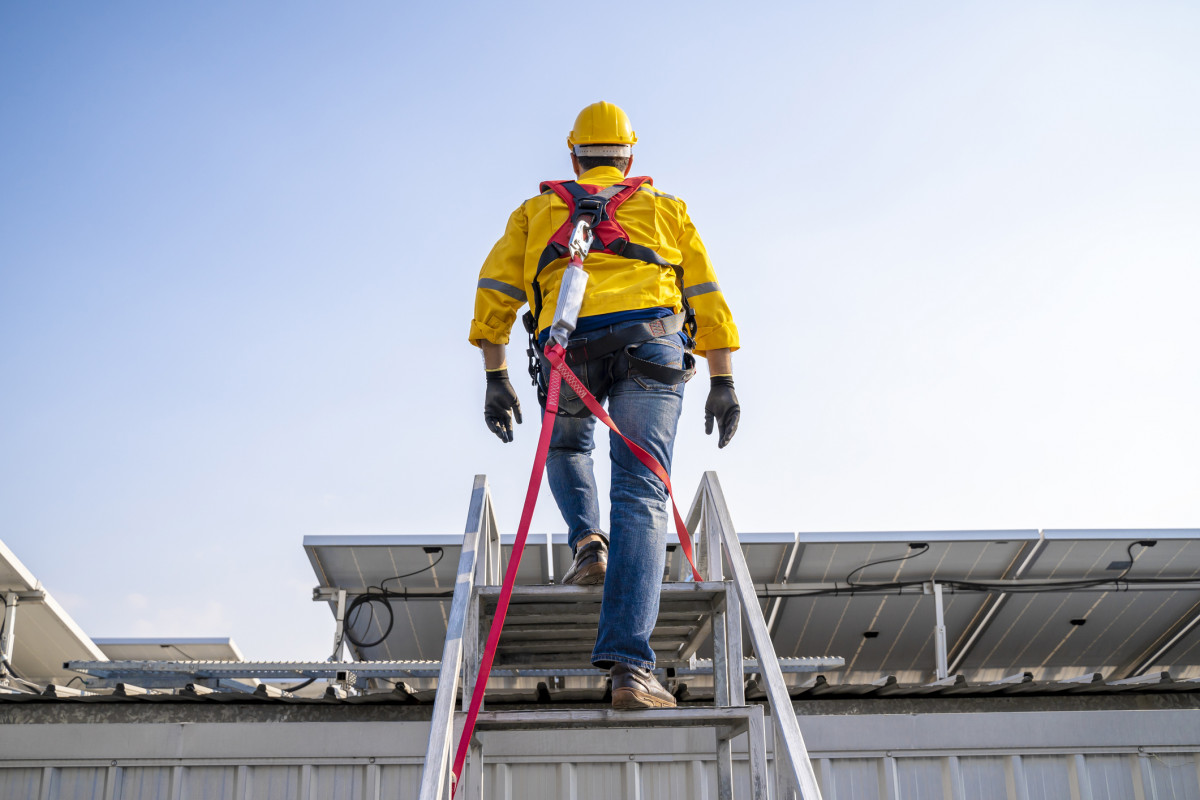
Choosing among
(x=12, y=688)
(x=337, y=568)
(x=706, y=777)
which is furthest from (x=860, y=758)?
(x=12, y=688)

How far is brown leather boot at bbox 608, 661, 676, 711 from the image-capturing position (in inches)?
130

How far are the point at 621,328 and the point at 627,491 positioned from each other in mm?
597

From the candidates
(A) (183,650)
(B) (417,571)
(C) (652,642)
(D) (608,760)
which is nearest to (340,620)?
(B) (417,571)

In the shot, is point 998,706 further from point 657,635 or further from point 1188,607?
point 1188,607

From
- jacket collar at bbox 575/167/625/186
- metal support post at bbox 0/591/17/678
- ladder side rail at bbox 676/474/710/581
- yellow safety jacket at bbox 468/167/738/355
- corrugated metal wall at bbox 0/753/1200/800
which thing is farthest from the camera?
metal support post at bbox 0/591/17/678

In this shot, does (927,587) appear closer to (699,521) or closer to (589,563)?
(699,521)

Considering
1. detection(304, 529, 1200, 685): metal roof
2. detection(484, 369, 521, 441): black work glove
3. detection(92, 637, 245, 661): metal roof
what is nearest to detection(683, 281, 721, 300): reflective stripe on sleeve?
detection(484, 369, 521, 441): black work glove

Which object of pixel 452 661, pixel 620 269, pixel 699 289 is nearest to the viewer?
pixel 452 661

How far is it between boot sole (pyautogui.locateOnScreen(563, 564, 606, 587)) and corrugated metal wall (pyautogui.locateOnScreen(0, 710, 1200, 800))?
1945mm

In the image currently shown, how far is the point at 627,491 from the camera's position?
11.8ft

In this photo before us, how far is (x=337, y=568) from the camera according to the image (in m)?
8.77

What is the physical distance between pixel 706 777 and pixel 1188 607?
6037 mm

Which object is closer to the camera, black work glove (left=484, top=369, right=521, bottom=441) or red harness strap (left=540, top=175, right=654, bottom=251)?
red harness strap (left=540, top=175, right=654, bottom=251)

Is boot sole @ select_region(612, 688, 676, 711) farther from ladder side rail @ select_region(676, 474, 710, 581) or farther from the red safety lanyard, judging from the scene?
ladder side rail @ select_region(676, 474, 710, 581)
